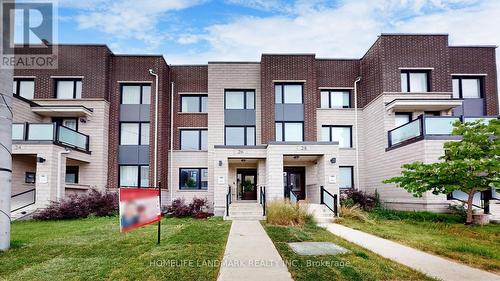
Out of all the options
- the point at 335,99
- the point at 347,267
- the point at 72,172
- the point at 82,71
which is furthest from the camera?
the point at 335,99

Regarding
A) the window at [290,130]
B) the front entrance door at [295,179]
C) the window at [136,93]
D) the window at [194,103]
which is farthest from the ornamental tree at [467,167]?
the window at [136,93]

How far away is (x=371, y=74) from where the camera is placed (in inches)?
848

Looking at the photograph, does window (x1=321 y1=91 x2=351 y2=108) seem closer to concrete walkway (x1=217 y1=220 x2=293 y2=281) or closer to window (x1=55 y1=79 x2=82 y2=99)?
concrete walkway (x1=217 y1=220 x2=293 y2=281)

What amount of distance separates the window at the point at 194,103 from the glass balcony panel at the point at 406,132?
38.6ft

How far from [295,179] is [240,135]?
451 cm

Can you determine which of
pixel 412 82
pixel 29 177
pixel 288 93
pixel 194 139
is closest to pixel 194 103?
pixel 194 139

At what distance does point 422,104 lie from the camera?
1912 centimetres

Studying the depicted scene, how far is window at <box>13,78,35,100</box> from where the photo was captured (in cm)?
2170

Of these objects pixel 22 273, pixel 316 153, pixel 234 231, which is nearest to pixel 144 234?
pixel 234 231

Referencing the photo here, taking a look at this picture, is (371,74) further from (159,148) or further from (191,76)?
(159,148)

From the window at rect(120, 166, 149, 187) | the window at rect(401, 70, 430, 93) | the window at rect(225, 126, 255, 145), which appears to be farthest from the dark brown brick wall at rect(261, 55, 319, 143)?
the window at rect(120, 166, 149, 187)

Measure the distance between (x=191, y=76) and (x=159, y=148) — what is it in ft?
17.6

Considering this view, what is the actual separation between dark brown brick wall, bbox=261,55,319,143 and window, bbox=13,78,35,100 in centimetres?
1426

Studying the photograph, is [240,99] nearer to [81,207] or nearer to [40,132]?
[81,207]
